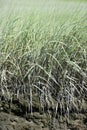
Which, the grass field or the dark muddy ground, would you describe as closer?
the dark muddy ground

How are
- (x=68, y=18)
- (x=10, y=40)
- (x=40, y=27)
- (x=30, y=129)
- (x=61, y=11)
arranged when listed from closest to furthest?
(x=30, y=129), (x=10, y=40), (x=40, y=27), (x=68, y=18), (x=61, y=11)

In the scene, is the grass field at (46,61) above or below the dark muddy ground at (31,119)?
above

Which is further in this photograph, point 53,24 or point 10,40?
point 53,24

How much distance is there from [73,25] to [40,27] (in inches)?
14.0

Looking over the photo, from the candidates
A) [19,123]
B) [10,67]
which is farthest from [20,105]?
[10,67]

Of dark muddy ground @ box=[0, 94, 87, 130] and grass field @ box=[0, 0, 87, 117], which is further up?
grass field @ box=[0, 0, 87, 117]

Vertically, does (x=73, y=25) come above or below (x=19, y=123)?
above

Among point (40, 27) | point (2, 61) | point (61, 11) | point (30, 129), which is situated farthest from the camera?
point (61, 11)

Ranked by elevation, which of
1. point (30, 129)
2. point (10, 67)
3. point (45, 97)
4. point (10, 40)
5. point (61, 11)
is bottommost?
point (30, 129)

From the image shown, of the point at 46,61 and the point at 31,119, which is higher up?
the point at 46,61

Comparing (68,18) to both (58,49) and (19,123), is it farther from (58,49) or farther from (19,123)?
(19,123)

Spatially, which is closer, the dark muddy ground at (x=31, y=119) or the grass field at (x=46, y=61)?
the dark muddy ground at (x=31, y=119)

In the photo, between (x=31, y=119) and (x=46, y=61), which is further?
(x=46, y=61)

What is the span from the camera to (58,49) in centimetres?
358
